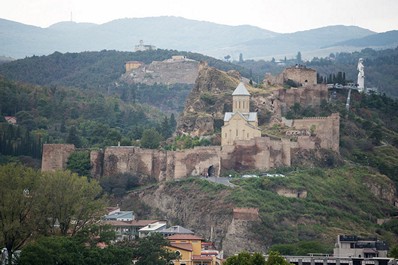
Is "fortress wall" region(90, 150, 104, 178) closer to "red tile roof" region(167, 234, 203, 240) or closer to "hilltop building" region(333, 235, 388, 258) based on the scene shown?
"red tile roof" region(167, 234, 203, 240)

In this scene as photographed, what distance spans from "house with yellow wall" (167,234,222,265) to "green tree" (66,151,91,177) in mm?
21410

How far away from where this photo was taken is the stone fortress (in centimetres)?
10344

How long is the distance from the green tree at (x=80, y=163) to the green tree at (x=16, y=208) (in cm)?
2619

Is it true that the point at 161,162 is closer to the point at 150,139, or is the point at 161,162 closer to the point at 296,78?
the point at 150,139

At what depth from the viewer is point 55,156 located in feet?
352

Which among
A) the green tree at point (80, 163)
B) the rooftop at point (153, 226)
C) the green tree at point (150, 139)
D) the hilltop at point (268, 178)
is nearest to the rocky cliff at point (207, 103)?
the hilltop at point (268, 178)

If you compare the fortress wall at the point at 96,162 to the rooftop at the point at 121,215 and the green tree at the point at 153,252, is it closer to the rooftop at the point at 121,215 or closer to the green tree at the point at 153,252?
the rooftop at the point at 121,215

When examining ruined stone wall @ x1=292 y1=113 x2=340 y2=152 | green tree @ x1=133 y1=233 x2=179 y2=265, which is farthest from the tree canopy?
ruined stone wall @ x1=292 y1=113 x2=340 y2=152

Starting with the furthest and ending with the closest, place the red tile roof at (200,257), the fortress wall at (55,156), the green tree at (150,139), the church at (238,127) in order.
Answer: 1. the green tree at (150,139)
2. the fortress wall at (55,156)
3. the church at (238,127)
4. the red tile roof at (200,257)

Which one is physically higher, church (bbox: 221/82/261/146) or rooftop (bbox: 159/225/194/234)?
church (bbox: 221/82/261/146)

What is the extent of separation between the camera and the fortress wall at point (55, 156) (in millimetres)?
106625

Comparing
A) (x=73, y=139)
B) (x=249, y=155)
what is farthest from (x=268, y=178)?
(x=73, y=139)

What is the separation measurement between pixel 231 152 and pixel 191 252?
2243 cm

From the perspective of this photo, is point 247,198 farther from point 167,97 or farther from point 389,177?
point 167,97
